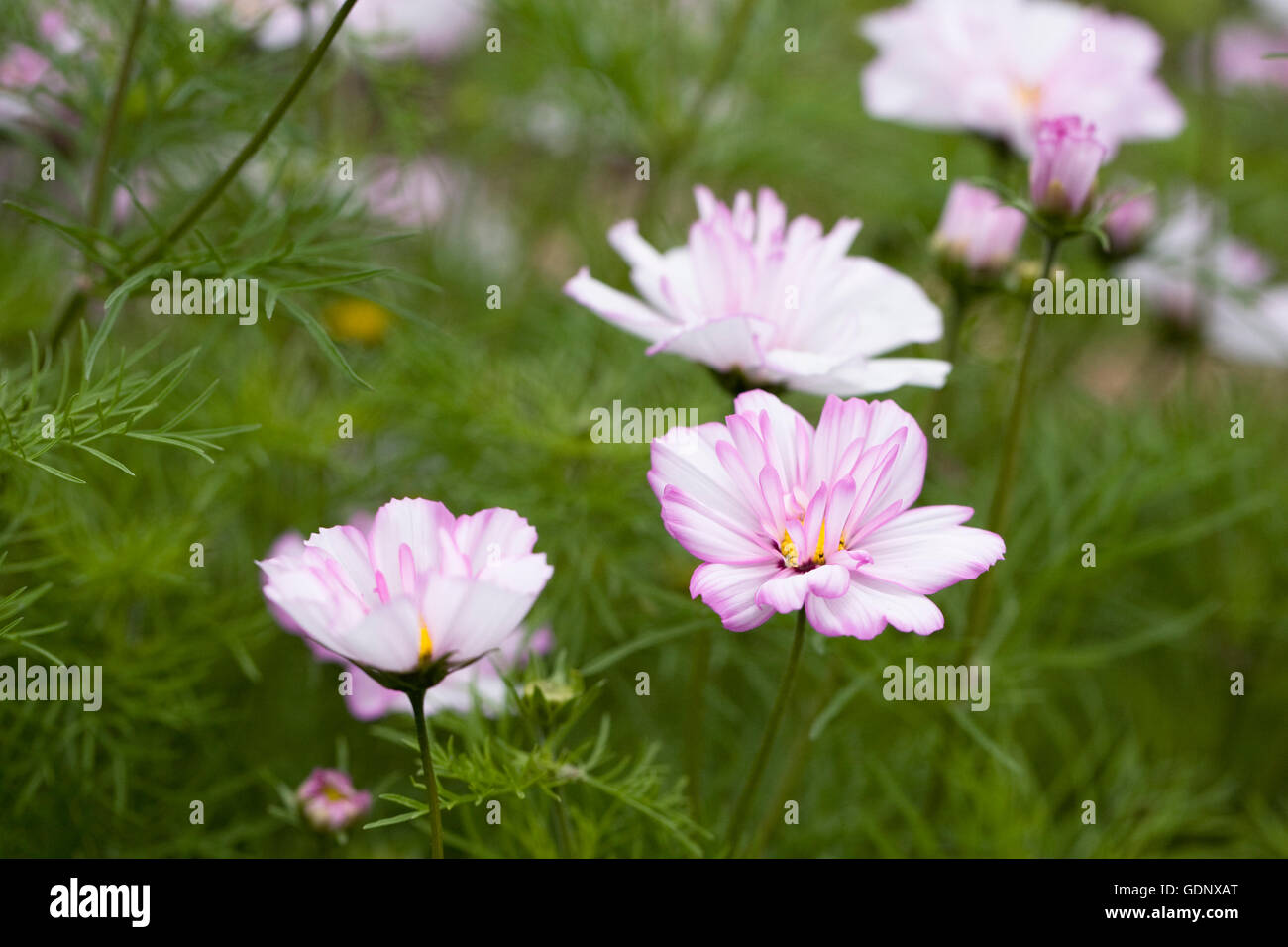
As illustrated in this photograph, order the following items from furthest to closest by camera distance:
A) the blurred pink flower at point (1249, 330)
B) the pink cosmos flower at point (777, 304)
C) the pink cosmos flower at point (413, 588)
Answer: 1. the blurred pink flower at point (1249, 330)
2. the pink cosmos flower at point (777, 304)
3. the pink cosmos flower at point (413, 588)

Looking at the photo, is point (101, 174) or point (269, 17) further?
point (269, 17)

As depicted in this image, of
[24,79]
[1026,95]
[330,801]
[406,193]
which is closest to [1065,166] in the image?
[1026,95]

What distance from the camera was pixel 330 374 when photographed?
783mm

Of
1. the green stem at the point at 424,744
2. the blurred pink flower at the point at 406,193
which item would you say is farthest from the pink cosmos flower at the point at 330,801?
the blurred pink flower at the point at 406,193

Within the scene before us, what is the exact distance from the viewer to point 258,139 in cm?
41

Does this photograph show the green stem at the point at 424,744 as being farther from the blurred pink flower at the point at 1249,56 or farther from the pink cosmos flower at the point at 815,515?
the blurred pink flower at the point at 1249,56

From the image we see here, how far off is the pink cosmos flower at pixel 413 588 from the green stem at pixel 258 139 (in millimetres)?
142

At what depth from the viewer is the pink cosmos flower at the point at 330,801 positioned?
0.47 metres

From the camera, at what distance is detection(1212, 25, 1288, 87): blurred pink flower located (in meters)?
1.13

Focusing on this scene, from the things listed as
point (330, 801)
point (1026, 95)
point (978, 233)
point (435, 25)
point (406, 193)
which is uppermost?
point (435, 25)

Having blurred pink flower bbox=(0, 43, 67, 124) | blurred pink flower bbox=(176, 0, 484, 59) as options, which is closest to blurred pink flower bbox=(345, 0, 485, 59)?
blurred pink flower bbox=(176, 0, 484, 59)

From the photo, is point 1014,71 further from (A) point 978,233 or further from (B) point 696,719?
(B) point 696,719

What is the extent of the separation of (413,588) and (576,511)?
12.7 inches
